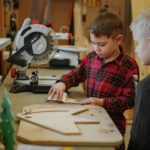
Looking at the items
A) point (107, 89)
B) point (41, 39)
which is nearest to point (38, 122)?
point (107, 89)

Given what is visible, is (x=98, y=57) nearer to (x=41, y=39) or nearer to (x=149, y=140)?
(x=41, y=39)

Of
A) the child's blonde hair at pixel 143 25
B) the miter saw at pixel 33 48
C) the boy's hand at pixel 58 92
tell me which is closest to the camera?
the child's blonde hair at pixel 143 25

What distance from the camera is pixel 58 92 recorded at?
70.5 inches

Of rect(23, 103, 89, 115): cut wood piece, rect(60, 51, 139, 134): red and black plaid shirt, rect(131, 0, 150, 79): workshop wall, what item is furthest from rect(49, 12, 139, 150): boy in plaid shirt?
rect(131, 0, 150, 79): workshop wall

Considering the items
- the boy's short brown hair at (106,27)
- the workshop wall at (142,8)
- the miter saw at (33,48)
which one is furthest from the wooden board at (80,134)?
the workshop wall at (142,8)

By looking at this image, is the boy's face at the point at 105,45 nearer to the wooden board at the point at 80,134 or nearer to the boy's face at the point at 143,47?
the boy's face at the point at 143,47

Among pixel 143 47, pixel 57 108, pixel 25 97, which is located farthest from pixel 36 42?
pixel 143 47

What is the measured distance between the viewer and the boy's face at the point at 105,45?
1.71 metres

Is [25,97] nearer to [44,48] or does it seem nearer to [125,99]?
[44,48]

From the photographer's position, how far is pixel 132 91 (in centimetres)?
169

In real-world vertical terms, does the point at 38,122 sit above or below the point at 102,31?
below

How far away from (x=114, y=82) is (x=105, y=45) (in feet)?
0.64

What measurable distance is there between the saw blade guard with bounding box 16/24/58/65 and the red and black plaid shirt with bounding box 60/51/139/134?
0.93 feet

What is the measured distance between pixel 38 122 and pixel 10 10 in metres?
3.08
